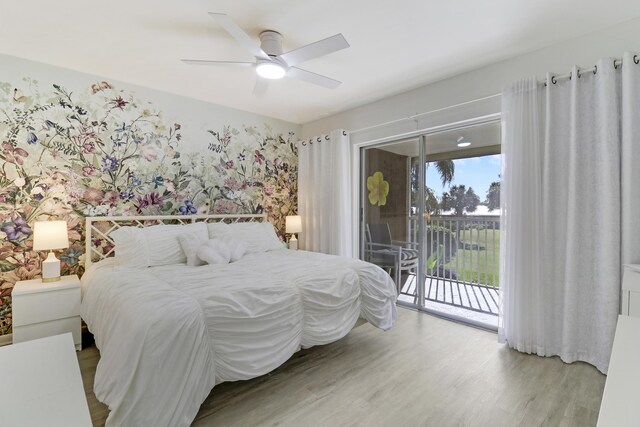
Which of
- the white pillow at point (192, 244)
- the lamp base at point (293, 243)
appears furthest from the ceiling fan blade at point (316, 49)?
the lamp base at point (293, 243)

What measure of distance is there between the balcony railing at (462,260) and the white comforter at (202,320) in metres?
1.37

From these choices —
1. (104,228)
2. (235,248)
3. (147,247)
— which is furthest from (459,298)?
(104,228)

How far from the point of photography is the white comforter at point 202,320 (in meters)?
1.45

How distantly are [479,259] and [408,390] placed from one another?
7.64 feet

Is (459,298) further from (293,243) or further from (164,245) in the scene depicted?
(164,245)

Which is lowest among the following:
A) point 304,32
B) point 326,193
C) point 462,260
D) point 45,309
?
point 45,309

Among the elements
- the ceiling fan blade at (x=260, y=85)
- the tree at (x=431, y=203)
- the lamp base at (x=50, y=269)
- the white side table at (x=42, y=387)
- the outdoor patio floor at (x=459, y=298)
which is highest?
the ceiling fan blade at (x=260, y=85)

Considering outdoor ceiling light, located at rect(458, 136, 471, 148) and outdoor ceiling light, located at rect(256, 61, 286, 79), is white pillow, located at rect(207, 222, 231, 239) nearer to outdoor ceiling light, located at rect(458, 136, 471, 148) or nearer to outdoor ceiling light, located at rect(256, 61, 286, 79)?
outdoor ceiling light, located at rect(256, 61, 286, 79)

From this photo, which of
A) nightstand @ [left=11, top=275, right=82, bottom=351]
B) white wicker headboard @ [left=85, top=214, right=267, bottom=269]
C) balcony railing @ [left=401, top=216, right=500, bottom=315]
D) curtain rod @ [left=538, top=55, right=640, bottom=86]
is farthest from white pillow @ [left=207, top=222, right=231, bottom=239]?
curtain rod @ [left=538, top=55, right=640, bottom=86]

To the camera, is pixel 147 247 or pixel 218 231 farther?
pixel 218 231

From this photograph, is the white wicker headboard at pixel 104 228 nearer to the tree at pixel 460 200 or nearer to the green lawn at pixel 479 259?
the tree at pixel 460 200

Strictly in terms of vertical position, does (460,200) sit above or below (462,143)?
below

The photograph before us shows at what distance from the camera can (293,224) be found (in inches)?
170

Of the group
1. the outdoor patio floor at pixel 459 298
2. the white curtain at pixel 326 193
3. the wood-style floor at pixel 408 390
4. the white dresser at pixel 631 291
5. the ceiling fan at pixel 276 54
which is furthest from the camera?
the white curtain at pixel 326 193
